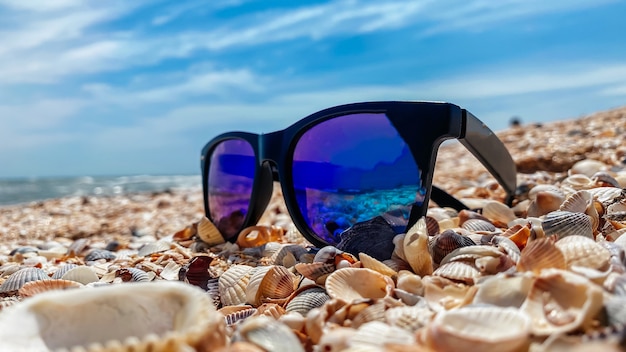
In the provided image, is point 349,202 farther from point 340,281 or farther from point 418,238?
point 340,281

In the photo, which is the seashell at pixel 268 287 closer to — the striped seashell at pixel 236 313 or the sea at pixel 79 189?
the striped seashell at pixel 236 313

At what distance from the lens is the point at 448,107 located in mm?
2330

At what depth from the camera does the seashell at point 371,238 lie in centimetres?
224

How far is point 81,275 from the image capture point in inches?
91.1

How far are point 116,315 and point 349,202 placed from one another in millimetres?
1507

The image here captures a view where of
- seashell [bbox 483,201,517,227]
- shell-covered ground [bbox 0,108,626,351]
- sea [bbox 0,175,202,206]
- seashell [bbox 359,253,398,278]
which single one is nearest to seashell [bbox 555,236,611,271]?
shell-covered ground [bbox 0,108,626,351]

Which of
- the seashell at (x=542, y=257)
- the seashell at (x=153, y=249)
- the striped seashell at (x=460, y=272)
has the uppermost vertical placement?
the seashell at (x=542, y=257)

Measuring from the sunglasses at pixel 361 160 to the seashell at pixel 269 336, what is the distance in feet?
4.12

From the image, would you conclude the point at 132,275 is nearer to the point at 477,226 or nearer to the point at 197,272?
the point at 197,272

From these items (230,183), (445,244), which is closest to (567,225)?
(445,244)

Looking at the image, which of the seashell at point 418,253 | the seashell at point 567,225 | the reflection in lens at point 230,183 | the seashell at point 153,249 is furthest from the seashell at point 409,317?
the reflection in lens at point 230,183

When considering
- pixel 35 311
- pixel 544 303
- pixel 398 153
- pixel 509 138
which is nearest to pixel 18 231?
pixel 398 153

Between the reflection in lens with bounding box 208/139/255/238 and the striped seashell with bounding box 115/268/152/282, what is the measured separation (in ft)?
3.84

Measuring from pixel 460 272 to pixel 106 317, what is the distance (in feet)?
3.26
